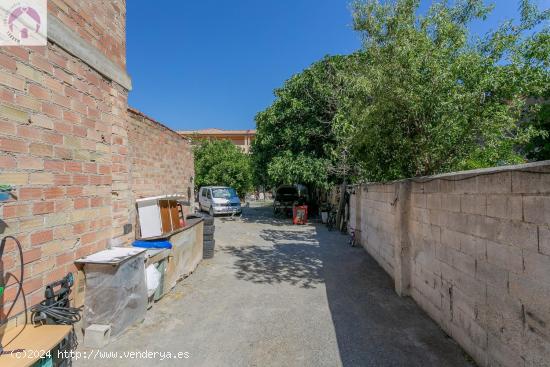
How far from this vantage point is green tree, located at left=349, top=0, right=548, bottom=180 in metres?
5.59

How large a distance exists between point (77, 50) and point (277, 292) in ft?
15.8

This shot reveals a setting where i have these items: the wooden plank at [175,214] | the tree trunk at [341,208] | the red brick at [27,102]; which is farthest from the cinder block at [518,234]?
the tree trunk at [341,208]

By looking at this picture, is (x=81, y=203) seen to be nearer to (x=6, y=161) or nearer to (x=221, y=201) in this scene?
(x=6, y=161)

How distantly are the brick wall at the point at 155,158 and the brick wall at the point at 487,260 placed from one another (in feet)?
17.1

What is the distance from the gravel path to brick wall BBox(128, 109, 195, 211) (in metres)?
2.47

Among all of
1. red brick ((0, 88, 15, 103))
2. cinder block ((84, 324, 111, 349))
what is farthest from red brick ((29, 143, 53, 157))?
cinder block ((84, 324, 111, 349))

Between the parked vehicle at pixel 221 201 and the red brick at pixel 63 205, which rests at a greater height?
the red brick at pixel 63 205

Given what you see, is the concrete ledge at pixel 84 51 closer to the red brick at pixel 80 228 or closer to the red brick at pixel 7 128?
the red brick at pixel 7 128

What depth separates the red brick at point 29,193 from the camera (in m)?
2.75

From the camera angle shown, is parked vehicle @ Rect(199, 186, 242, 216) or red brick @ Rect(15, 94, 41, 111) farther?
parked vehicle @ Rect(199, 186, 242, 216)

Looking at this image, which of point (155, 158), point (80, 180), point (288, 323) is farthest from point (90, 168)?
point (155, 158)

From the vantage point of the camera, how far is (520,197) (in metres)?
2.63

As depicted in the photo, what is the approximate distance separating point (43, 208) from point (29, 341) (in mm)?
1259

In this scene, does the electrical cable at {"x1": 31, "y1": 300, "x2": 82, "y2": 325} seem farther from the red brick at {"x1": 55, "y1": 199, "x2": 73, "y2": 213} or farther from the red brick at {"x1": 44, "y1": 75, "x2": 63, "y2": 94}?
the red brick at {"x1": 44, "y1": 75, "x2": 63, "y2": 94}
